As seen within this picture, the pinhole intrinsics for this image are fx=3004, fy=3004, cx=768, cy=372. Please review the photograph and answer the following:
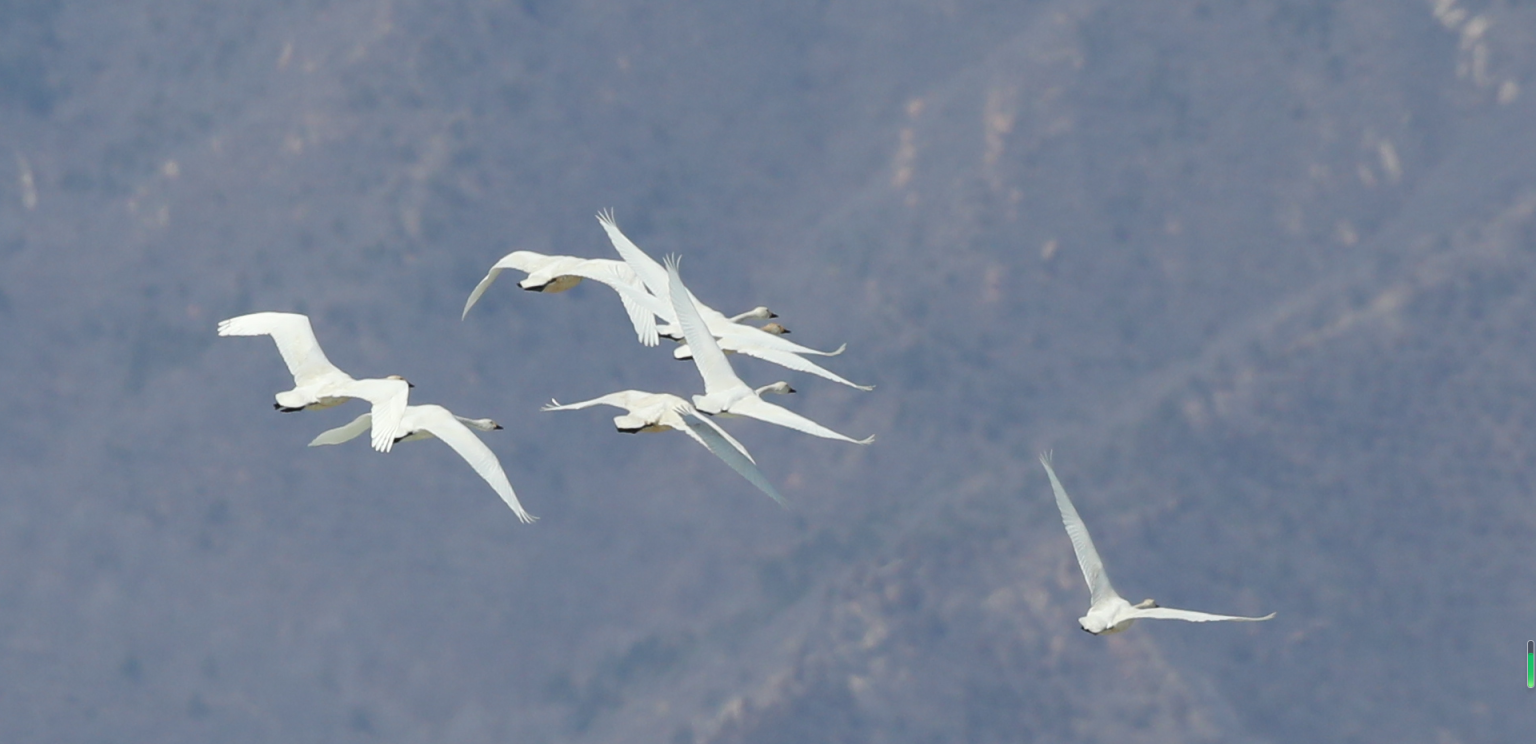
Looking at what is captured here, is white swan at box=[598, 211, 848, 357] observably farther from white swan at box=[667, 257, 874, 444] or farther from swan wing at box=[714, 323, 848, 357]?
white swan at box=[667, 257, 874, 444]

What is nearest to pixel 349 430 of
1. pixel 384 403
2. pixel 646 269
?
pixel 384 403

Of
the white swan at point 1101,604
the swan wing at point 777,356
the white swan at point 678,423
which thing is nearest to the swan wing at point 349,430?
the white swan at point 678,423

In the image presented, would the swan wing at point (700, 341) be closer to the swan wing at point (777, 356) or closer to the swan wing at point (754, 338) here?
the swan wing at point (777, 356)

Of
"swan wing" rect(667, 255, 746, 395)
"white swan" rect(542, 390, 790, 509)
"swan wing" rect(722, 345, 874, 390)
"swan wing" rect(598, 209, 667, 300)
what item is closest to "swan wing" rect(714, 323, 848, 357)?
"swan wing" rect(722, 345, 874, 390)

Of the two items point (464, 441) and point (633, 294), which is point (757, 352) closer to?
point (633, 294)

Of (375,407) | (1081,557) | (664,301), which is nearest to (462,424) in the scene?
(375,407)

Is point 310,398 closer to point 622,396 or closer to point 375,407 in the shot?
point 375,407

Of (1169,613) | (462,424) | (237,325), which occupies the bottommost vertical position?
(1169,613)
